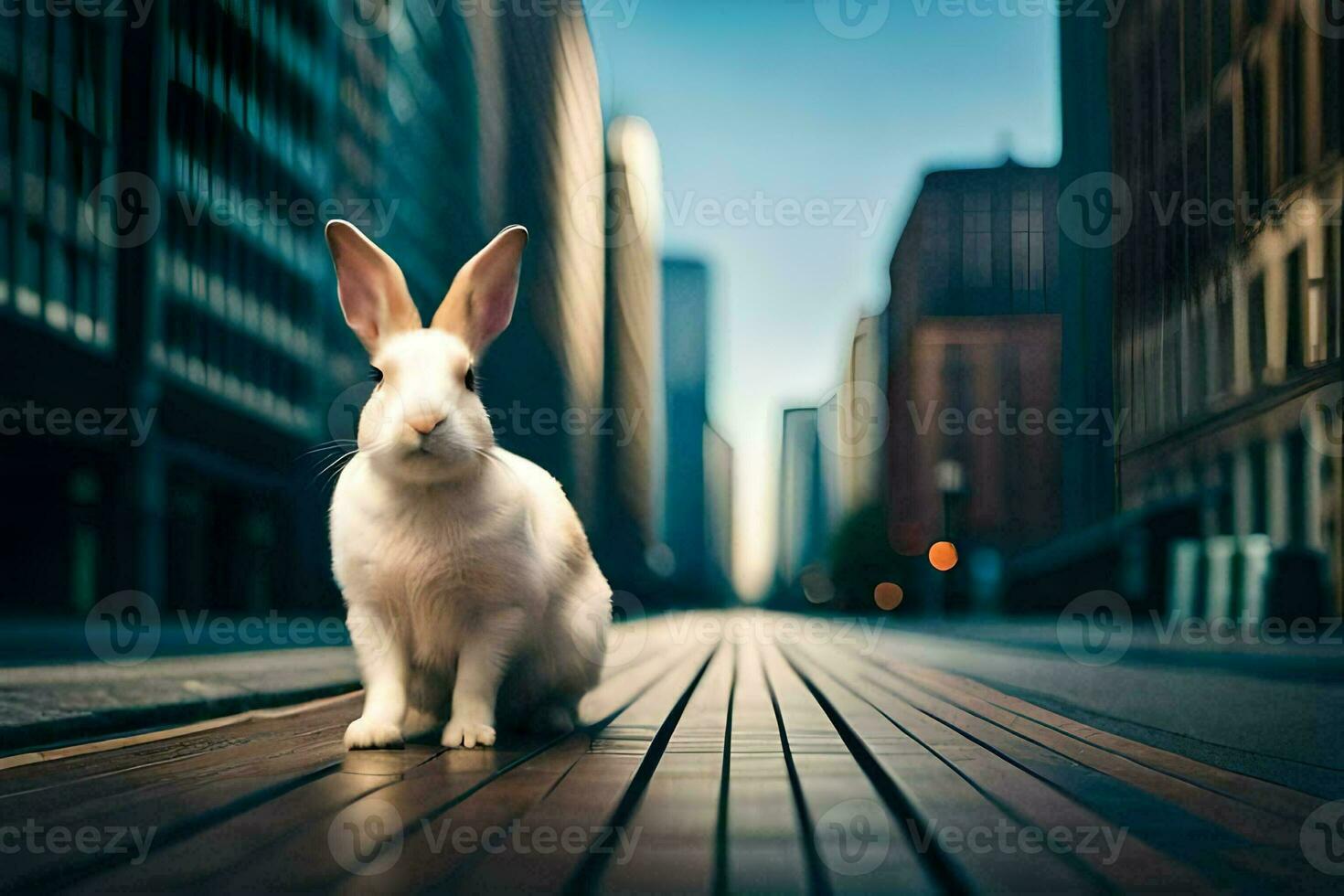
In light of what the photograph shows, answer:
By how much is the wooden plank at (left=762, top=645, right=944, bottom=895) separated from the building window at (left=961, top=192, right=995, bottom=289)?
5.64 ft

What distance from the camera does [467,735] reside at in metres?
3.27

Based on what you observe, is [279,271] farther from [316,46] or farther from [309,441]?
[316,46]

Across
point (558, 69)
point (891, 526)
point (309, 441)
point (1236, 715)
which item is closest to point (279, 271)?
point (309, 441)

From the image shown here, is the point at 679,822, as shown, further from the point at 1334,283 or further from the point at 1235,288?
the point at 1235,288

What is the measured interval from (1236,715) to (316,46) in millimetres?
19995

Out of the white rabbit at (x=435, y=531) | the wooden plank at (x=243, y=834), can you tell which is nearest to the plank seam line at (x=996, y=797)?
the white rabbit at (x=435, y=531)

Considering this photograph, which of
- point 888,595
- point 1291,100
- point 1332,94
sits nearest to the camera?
point 1332,94

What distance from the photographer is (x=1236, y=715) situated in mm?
3311

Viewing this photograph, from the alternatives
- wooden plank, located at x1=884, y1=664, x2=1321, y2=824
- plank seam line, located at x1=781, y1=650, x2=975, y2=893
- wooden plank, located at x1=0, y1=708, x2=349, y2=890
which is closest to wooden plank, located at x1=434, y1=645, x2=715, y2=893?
plank seam line, located at x1=781, y1=650, x2=975, y2=893

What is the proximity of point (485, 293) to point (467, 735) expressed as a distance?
50.9 inches

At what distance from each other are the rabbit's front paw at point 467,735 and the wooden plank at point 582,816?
30 cm

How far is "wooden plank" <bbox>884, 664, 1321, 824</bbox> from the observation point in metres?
2.33

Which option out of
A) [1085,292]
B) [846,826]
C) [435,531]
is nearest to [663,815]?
[846,826]

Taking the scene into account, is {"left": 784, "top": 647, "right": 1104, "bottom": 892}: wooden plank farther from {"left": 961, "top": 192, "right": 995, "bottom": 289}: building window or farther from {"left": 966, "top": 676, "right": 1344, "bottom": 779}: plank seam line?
{"left": 961, "top": 192, "right": 995, "bottom": 289}: building window
